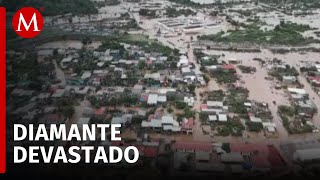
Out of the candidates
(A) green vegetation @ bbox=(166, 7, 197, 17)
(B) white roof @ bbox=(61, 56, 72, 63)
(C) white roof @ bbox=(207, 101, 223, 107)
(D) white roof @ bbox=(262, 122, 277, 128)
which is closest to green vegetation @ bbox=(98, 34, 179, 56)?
(B) white roof @ bbox=(61, 56, 72, 63)

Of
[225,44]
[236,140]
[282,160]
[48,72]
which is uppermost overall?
[225,44]

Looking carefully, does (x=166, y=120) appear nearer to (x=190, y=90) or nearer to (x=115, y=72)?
(x=190, y=90)

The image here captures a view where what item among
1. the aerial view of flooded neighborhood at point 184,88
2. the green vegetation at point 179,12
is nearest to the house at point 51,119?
the aerial view of flooded neighborhood at point 184,88

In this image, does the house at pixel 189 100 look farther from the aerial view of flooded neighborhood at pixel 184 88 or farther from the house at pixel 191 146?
the house at pixel 191 146

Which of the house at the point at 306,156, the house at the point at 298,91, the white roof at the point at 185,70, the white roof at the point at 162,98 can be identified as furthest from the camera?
the white roof at the point at 185,70

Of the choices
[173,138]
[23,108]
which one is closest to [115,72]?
[23,108]

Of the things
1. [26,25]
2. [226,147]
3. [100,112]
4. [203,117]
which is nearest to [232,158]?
[226,147]
